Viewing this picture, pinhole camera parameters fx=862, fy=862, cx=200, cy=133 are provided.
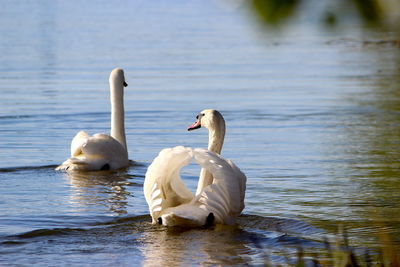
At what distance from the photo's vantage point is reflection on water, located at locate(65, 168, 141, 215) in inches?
350

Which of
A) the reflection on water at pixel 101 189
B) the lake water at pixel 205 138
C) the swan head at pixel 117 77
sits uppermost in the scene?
the swan head at pixel 117 77

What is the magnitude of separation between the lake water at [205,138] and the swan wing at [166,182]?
0.85 feet

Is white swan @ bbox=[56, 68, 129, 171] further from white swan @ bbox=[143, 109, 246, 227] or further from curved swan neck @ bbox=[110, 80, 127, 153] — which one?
white swan @ bbox=[143, 109, 246, 227]

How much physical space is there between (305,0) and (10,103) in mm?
14705

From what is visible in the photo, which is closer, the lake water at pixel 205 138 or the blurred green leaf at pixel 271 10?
the blurred green leaf at pixel 271 10

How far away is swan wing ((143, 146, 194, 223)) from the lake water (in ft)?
0.85

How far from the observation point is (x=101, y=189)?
9914 millimetres

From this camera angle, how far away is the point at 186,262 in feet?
21.4

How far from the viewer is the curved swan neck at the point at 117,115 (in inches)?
465

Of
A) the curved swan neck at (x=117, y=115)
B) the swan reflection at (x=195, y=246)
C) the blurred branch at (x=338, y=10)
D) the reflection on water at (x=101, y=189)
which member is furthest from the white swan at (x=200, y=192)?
the blurred branch at (x=338, y=10)

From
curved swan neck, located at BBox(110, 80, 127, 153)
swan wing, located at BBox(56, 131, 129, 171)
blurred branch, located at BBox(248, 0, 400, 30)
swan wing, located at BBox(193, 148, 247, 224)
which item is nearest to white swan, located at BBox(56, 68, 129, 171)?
swan wing, located at BBox(56, 131, 129, 171)

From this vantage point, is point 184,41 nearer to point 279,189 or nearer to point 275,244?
point 279,189

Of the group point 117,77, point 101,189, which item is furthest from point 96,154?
point 117,77

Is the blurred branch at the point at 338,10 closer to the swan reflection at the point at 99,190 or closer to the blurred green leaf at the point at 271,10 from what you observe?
the blurred green leaf at the point at 271,10
